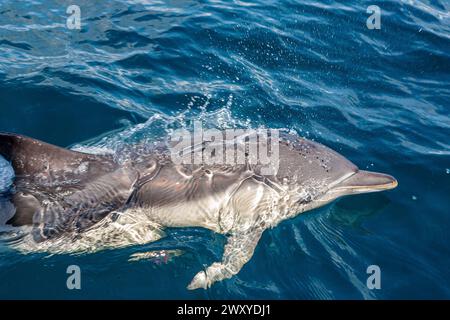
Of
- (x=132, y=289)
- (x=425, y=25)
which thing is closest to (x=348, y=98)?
(x=425, y=25)

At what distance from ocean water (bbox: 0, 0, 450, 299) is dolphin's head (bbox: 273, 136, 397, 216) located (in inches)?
19.3

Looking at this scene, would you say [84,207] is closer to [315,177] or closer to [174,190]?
[174,190]

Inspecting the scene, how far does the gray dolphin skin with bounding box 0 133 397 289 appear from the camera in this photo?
687 cm

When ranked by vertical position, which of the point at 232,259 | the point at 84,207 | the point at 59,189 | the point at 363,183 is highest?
the point at 363,183

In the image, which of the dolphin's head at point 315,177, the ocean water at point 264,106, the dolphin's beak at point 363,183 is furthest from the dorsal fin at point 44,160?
the dolphin's beak at point 363,183

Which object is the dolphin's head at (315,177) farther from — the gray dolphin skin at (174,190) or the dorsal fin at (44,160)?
the dorsal fin at (44,160)

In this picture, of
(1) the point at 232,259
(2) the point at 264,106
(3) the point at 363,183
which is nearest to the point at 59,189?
(1) the point at 232,259

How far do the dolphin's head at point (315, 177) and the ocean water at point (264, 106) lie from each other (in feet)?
1.61

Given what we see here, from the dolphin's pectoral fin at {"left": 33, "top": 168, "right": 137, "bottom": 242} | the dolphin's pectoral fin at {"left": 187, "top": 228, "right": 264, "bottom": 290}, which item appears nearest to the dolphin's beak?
the dolphin's pectoral fin at {"left": 187, "top": 228, "right": 264, "bottom": 290}

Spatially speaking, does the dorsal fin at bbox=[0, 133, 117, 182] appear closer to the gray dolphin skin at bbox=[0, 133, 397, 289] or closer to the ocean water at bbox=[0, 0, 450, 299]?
the gray dolphin skin at bbox=[0, 133, 397, 289]

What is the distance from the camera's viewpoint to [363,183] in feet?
25.9

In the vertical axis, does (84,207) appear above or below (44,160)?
below

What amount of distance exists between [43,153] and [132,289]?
209 centimetres

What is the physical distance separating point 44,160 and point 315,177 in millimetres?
3742
